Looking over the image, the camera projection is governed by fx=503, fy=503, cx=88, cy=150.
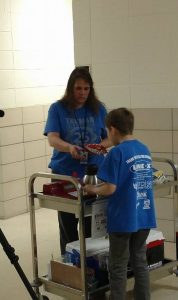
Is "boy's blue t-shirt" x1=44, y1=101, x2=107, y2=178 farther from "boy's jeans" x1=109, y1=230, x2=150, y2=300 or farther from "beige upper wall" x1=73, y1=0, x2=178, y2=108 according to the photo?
"beige upper wall" x1=73, y1=0, x2=178, y2=108

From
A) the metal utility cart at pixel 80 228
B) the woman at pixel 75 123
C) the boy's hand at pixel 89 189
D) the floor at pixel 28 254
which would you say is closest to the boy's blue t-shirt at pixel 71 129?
the woman at pixel 75 123

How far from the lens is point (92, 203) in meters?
2.47

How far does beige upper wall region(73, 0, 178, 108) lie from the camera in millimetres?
3703

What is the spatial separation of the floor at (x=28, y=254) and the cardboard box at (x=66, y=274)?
260 mm

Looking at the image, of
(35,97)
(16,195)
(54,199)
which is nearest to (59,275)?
(54,199)

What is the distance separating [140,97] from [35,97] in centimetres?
161

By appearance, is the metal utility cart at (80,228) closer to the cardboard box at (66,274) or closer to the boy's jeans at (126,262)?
the cardboard box at (66,274)

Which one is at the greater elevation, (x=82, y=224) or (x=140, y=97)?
(x=140, y=97)

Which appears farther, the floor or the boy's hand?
the floor

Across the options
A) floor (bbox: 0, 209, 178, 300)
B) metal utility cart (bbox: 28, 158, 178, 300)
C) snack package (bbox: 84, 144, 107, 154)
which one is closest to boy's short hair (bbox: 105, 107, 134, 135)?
snack package (bbox: 84, 144, 107, 154)

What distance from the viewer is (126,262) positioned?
2.42m

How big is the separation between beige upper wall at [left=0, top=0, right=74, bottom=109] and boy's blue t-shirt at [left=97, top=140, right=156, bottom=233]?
264 cm

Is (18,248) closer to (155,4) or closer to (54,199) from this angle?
(54,199)

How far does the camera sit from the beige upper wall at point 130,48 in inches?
146
